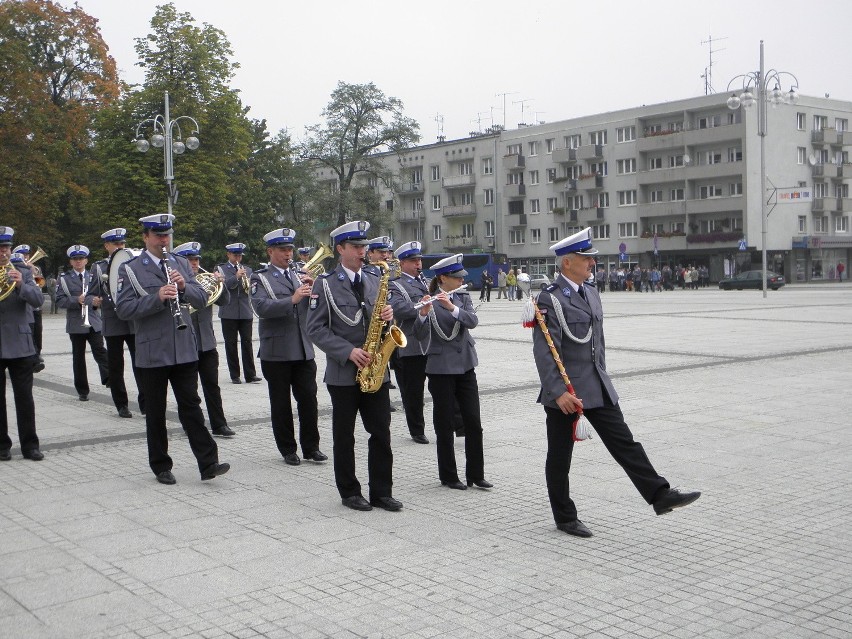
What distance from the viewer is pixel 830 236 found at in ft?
267

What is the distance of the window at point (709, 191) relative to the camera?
80.2 meters

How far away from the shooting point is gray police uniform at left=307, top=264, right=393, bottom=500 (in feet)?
24.4

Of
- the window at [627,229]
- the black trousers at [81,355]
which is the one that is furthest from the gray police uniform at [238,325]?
the window at [627,229]

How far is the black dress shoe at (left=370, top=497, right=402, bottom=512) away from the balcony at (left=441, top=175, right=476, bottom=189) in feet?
304

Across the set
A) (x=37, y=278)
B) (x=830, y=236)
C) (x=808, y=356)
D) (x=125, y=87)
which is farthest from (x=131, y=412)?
(x=830, y=236)

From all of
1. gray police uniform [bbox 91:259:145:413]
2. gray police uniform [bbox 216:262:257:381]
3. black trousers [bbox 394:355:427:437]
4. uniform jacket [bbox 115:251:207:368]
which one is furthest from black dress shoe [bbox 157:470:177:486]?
gray police uniform [bbox 216:262:257:381]

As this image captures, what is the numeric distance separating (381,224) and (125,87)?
1115 inches

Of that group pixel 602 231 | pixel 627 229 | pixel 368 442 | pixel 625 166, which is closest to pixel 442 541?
pixel 368 442

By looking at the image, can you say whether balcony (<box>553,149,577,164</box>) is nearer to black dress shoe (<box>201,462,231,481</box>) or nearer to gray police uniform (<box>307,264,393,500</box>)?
black dress shoe (<box>201,462,231,481</box>)

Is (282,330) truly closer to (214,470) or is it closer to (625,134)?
(214,470)

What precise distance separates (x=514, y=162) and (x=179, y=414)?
8879 cm

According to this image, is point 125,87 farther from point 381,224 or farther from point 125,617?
point 125,617

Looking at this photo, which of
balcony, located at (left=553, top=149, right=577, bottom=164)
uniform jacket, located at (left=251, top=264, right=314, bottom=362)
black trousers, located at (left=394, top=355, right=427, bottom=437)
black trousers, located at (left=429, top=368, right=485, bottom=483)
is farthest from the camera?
balcony, located at (left=553, top=149, right=577, bottom=164)

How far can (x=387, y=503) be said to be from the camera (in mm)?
7367
